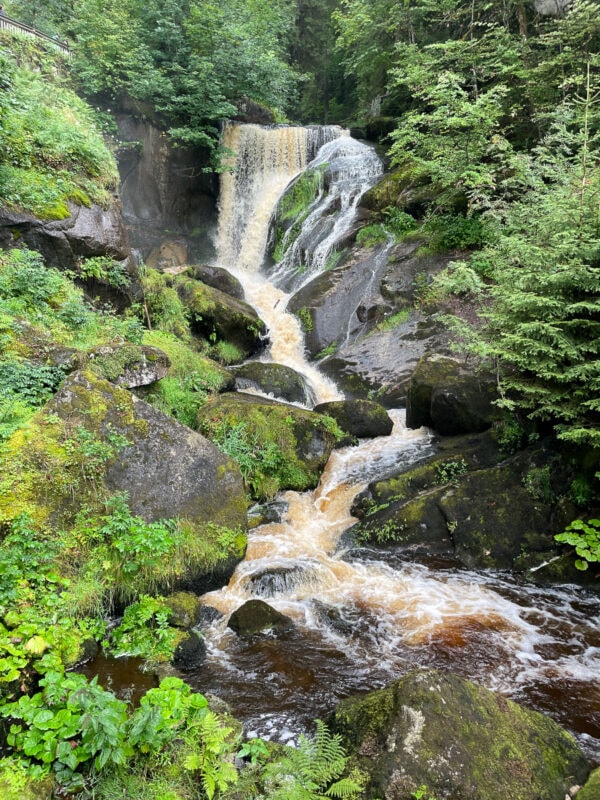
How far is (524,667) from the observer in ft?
15.9

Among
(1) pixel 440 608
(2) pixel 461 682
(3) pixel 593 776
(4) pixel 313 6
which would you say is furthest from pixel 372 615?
(4) pixel 313 6

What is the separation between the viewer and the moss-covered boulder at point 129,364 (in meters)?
7.33

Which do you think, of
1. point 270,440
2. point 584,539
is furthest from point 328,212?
point 584,539

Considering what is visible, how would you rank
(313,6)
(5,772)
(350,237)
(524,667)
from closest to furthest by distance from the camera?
(5,772)
(524,667)
(350,237)
(313,6)

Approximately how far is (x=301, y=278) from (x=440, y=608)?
12.6 m

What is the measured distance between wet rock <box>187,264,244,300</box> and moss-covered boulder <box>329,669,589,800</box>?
12963 millimetres

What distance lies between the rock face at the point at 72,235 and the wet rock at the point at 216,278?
153 inches

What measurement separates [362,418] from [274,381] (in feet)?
8.10

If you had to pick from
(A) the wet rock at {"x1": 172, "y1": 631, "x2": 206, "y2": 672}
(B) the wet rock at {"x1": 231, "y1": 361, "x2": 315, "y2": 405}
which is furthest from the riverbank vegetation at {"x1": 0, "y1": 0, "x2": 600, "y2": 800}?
(B) the wet rock at {"x1": 231, "y1": 361, "x2": 315, "y2": 405}

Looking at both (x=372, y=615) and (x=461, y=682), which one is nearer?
(x=461, y=682)

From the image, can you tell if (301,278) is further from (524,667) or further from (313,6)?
(313,6)

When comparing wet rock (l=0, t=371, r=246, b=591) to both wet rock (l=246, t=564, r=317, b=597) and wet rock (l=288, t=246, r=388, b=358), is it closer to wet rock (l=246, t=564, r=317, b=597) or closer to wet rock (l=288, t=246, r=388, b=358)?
wet rock (l=246, t=564, r=317, b=597)

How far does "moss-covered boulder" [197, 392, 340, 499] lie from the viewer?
27.1ft

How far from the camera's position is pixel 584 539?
20.0ft
